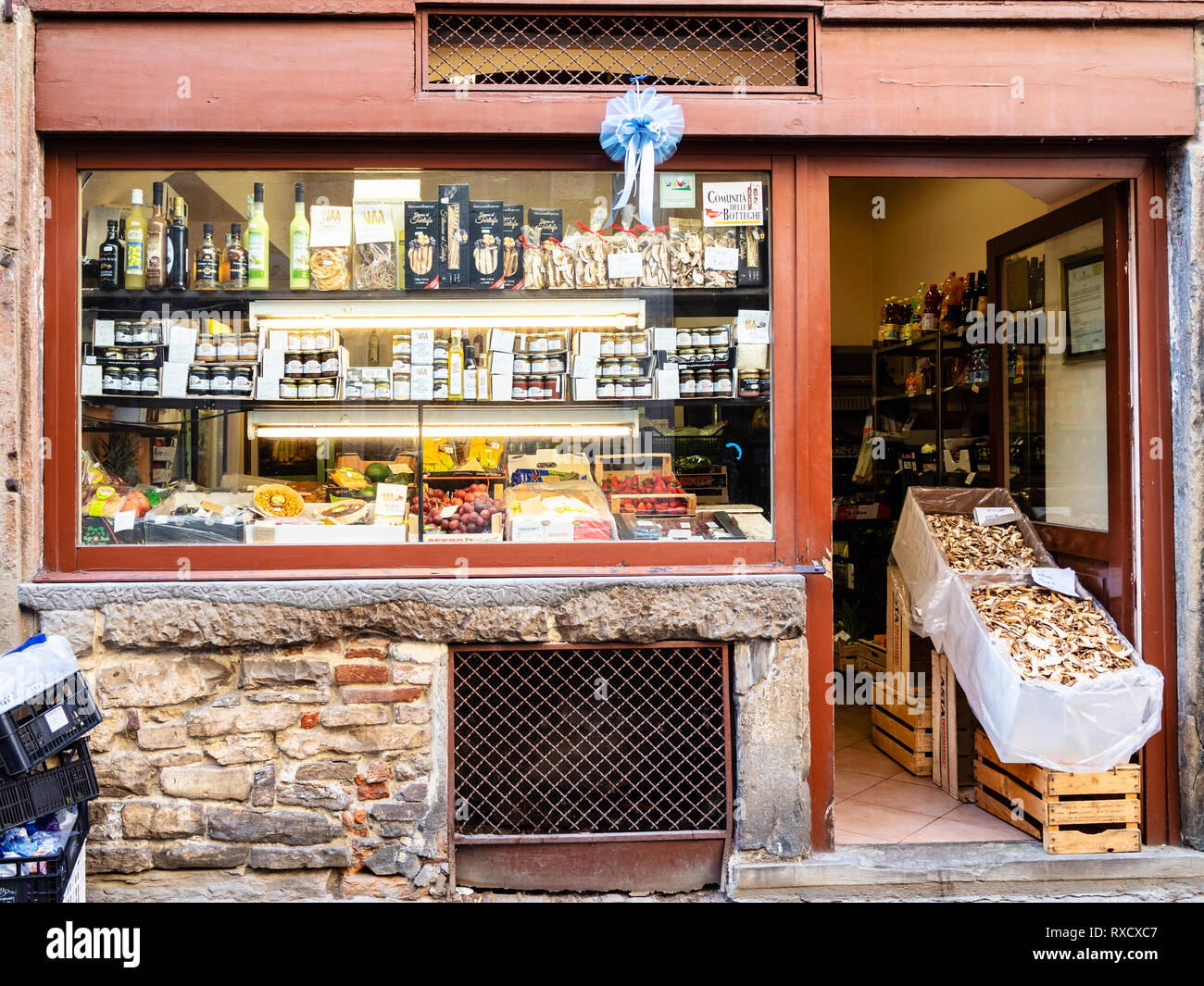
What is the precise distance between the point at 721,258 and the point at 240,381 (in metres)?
2.29

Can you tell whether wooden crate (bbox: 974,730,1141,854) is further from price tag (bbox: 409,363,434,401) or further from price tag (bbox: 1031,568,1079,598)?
price tag (bbox: 409,363,434,401)

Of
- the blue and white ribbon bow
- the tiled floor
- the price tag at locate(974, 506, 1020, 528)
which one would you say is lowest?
the tiled floor

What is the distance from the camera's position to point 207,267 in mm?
3967

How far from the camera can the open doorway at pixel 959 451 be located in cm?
416

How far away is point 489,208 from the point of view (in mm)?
3977

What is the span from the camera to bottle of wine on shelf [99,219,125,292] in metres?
3.84

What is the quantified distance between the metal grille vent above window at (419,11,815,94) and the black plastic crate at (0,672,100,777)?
2.76 meters

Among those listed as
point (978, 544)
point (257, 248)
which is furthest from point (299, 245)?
point (978, 544)

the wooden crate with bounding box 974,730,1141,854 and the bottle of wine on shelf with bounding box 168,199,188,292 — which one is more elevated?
the bottle of wine on shelf with bounding box 168,199,188,292

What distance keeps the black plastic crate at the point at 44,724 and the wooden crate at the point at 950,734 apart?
382 cm

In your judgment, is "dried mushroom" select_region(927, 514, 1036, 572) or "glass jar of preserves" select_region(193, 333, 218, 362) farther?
"dried mushroom" select_region(927, 514, 1036, 572)

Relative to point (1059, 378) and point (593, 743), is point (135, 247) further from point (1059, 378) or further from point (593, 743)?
point (1059, 378)

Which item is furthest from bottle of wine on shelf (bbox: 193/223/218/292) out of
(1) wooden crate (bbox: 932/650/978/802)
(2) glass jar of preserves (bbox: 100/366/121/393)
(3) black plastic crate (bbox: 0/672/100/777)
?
(1) wooden crate (bbox: 932/650/978/802)

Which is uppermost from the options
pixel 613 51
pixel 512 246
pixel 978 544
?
pixel 613 51
